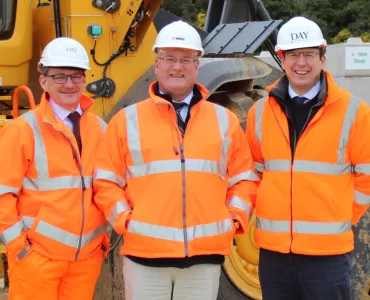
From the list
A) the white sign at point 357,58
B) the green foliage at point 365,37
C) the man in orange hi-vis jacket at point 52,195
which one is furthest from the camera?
the green foliage at point 365,37

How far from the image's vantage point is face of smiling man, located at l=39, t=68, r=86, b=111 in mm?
3350

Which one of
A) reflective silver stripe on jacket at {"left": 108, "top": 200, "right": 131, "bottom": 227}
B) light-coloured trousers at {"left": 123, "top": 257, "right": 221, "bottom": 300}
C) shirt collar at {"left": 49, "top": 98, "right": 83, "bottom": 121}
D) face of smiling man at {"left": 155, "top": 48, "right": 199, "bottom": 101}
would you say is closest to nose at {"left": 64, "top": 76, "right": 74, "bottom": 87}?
shirt collar at {"left": 49, "top": 98, "right": 83, "bottom": 121}

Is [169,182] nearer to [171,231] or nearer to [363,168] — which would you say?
[171,231]

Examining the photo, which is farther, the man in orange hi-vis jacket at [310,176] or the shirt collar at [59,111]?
the shirt collar at [59,111]

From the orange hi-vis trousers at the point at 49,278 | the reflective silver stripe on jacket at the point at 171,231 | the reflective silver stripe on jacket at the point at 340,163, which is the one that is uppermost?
the reflective silver stripe on jacket at the point at 340,163

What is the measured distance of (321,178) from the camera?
10.5ft

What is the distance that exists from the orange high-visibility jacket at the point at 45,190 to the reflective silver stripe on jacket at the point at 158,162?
273 mm

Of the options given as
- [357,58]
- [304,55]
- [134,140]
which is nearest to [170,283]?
[134,140]

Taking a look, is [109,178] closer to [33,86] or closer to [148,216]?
[148,216]

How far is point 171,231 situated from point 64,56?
3.30 feet

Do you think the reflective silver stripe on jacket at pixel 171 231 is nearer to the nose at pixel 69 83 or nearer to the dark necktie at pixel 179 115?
the dark necktie at pixel 179 115

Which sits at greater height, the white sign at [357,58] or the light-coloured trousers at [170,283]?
the white sign at [357,58]

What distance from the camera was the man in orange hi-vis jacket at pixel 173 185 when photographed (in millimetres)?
Result: 3100

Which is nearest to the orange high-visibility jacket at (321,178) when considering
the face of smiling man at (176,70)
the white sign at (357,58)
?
the face of smiling man at (176,70)
